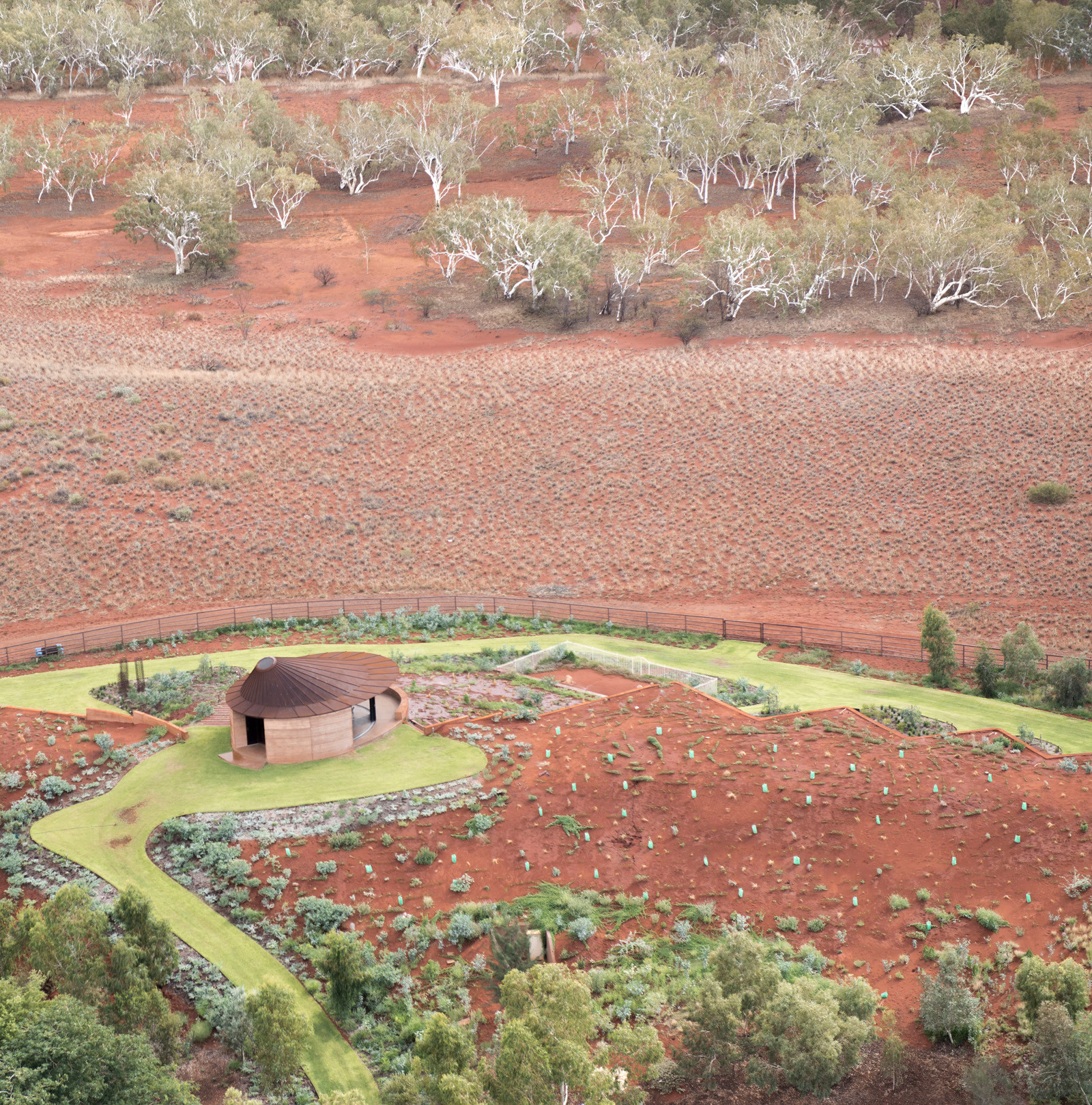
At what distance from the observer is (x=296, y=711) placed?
2700 cm

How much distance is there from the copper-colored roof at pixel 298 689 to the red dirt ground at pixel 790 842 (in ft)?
11.5

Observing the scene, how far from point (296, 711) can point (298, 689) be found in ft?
2.03

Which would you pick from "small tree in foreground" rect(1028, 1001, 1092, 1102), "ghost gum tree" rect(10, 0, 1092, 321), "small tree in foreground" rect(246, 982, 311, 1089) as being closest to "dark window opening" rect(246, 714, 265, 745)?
"small tree in foreground" rect(246, 982, 311, 1089)

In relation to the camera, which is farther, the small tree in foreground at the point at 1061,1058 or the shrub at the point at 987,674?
the shrub at the point at 987,674

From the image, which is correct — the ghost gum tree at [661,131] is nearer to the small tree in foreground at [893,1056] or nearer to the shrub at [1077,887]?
the shrub at [1077,887]

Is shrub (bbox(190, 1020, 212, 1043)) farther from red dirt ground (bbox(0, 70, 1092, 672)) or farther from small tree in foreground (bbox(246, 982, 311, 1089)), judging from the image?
red dirt ground (bbox(0, 70, 1092, 672))

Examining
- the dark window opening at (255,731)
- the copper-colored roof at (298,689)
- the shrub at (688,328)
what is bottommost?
the dark window opening at (255,731)

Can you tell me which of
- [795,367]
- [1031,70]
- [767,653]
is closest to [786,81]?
[1031,70]

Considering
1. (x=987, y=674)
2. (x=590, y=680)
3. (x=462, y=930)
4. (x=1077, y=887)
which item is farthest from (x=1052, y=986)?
(x=590, y=680)

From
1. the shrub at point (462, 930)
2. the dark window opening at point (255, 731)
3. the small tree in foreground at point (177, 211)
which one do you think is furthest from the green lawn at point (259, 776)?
the small tree in foreground at point (177, 211)

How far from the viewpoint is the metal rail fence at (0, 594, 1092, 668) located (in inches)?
1479

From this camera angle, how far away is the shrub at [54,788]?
88.2 ft

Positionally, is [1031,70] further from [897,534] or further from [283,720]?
[283,720]

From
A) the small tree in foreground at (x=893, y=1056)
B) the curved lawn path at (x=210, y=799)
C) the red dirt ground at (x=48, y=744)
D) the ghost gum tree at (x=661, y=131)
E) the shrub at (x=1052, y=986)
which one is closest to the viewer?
the small tree in foreground at (x=893, y=1056)
